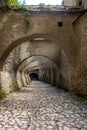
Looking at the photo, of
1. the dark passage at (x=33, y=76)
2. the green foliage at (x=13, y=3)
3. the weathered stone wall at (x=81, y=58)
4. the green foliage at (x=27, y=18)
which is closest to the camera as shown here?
Result: the weathered stone wall at (x=81, y=58)

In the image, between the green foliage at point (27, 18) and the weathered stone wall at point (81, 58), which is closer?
Answer: the weathered stone wall at point (81, 58)

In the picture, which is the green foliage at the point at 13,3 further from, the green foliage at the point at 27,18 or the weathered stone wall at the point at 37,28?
the green foliage at the point at 27,18

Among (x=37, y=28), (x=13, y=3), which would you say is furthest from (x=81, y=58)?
(x=13, y=3)

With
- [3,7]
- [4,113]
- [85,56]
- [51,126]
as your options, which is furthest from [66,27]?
[51,126]

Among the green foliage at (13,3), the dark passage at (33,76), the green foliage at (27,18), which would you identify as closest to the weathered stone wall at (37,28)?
the green foliage at (27,18)

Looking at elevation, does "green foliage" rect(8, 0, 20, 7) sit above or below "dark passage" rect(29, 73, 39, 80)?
above

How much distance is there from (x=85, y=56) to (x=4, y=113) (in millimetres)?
4332

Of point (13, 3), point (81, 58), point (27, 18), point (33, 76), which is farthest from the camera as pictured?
point (33, 76)

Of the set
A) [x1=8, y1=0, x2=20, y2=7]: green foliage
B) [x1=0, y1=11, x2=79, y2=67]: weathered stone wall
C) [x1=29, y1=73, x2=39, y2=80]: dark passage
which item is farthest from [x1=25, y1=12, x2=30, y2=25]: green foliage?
[x1=29, y1=73, x2=39, y2=80]: dark passage

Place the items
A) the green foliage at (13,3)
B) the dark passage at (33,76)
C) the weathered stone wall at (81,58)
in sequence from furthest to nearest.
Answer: the dark passage at (33,76) → the green foliage at (13,3) → the weathered stone wall at (81,58)

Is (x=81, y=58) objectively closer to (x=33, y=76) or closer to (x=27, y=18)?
(x=27, y=18)

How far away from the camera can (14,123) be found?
4.56 meters

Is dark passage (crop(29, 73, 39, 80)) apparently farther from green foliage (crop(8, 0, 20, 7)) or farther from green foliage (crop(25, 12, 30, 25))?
green foliage (crop(25, 12, 30, 25))

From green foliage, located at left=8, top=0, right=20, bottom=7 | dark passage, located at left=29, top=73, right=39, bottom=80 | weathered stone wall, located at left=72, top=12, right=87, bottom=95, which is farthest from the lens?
dark passage, located at left=29, top=73, right=39, bottom=80
